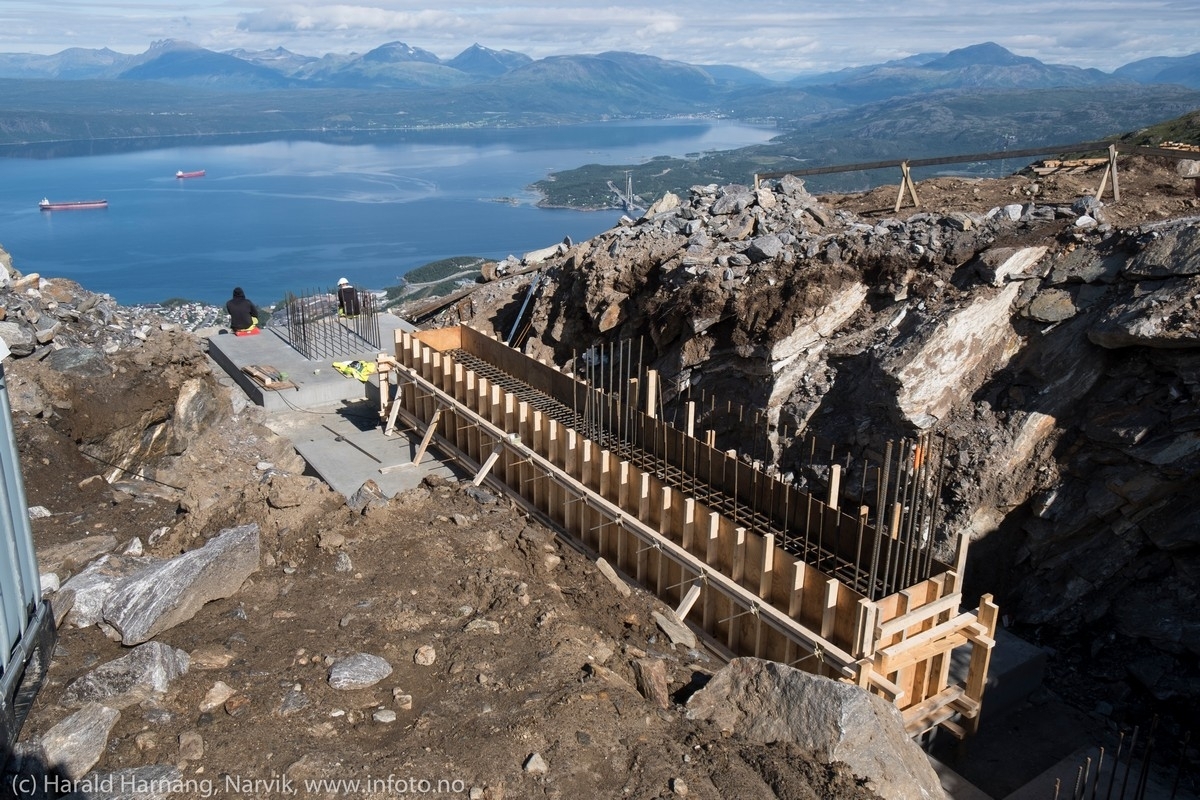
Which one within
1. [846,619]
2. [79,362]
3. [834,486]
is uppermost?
[834,486]

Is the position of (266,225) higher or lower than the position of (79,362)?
lower

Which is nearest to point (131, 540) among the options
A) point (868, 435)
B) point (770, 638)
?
point (770, 638)

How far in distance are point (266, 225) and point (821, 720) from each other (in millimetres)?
119493

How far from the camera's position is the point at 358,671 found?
691cm

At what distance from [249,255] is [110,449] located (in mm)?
86313

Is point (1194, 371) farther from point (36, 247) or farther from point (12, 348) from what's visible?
point (36, 247)

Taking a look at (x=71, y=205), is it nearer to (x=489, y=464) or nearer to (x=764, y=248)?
(x=764, y=248)

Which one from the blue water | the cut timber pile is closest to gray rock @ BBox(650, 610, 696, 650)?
the cut timber pile

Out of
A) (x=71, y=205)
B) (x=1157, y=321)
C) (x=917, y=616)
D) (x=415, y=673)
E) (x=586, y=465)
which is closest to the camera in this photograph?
(x=415, y=673)

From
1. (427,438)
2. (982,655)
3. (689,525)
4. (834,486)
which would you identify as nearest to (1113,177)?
(834,486)

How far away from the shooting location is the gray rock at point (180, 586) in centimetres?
727

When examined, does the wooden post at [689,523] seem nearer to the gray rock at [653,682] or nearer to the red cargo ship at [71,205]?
the gray rock at [653,682]

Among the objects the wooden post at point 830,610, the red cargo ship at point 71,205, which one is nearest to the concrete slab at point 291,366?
the wooden post at point 830,610

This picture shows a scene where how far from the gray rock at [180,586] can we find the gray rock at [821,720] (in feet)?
14.1
